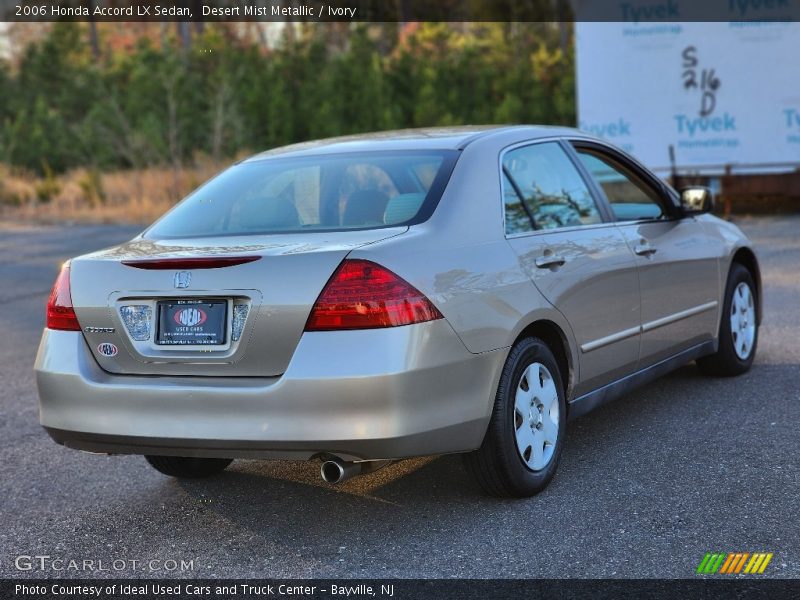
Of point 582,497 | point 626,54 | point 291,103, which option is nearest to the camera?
point 582,497

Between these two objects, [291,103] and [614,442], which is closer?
[614,442]

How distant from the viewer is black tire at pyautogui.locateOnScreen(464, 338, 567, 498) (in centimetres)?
441

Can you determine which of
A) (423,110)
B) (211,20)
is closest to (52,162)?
(423,110)

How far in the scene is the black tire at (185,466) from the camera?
511cm

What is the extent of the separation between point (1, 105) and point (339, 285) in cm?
3453

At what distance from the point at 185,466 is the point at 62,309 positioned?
106 centimetres

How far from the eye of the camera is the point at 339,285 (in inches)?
158

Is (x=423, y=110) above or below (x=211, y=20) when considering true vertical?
below

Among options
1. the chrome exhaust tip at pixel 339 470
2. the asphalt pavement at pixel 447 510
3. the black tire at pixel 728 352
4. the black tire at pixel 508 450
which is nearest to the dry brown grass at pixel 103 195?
the black tire at pixel 728 352

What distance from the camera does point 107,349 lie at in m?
4.33

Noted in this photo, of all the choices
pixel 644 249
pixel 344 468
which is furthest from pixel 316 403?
pixel 644 249

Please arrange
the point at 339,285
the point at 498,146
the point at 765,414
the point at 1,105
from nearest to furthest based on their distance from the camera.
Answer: the point at 339,285 → the point at 498,146 → the point at 765,414 → the point at 1,105

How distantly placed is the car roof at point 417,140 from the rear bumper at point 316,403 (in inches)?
45.8

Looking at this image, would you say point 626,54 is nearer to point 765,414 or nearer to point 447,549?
point 765,414
